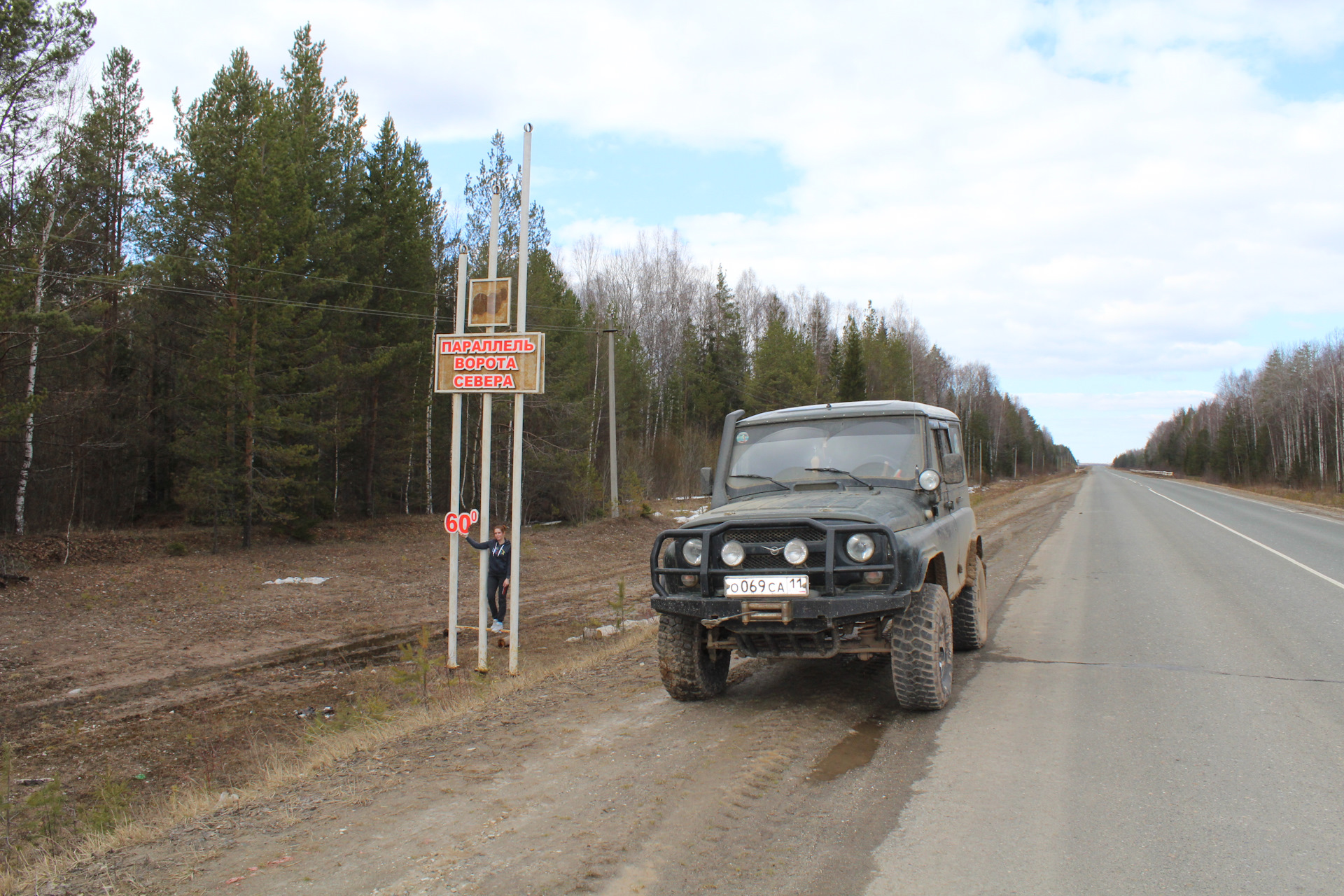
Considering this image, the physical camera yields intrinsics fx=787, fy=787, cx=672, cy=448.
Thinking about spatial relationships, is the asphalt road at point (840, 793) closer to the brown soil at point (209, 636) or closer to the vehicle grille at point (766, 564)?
the vehicle grille at point (766, 564)

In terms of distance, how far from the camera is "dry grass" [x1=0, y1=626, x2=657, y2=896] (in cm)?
405

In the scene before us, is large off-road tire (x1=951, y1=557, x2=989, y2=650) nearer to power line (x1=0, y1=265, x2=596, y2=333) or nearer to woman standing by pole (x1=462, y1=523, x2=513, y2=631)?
woman standing by pole (x1=462, y1=523, x2=513, y2=631)

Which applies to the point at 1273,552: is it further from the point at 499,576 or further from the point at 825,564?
the point at 825,564

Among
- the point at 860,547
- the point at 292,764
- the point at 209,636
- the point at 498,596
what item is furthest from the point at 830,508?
the point at 209,636

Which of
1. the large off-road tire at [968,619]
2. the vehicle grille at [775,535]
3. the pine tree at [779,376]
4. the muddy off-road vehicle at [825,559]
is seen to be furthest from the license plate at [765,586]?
the pine tree at [779,376]

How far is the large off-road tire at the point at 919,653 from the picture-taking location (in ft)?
17.7

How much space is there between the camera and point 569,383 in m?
30.2

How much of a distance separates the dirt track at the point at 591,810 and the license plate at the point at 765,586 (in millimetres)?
945

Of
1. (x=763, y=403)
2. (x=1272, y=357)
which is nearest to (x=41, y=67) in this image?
(x=763, y=403)

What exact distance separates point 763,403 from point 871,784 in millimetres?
48491

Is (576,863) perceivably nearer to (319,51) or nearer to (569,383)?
(569,383)

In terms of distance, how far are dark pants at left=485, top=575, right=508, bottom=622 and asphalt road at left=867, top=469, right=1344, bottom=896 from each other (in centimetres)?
719

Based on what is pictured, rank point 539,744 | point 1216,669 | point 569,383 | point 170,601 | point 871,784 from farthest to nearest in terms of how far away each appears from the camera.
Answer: point 569,383 < point 170,601 < point 1216,669 < point 539,744 < point 871,784

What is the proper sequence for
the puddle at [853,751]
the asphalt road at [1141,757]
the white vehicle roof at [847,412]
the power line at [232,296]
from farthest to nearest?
the power line at [232,296] < the white vehicle roof at [847,412] < the puddle at [853,751] < the asphalt road at [1141,757]
